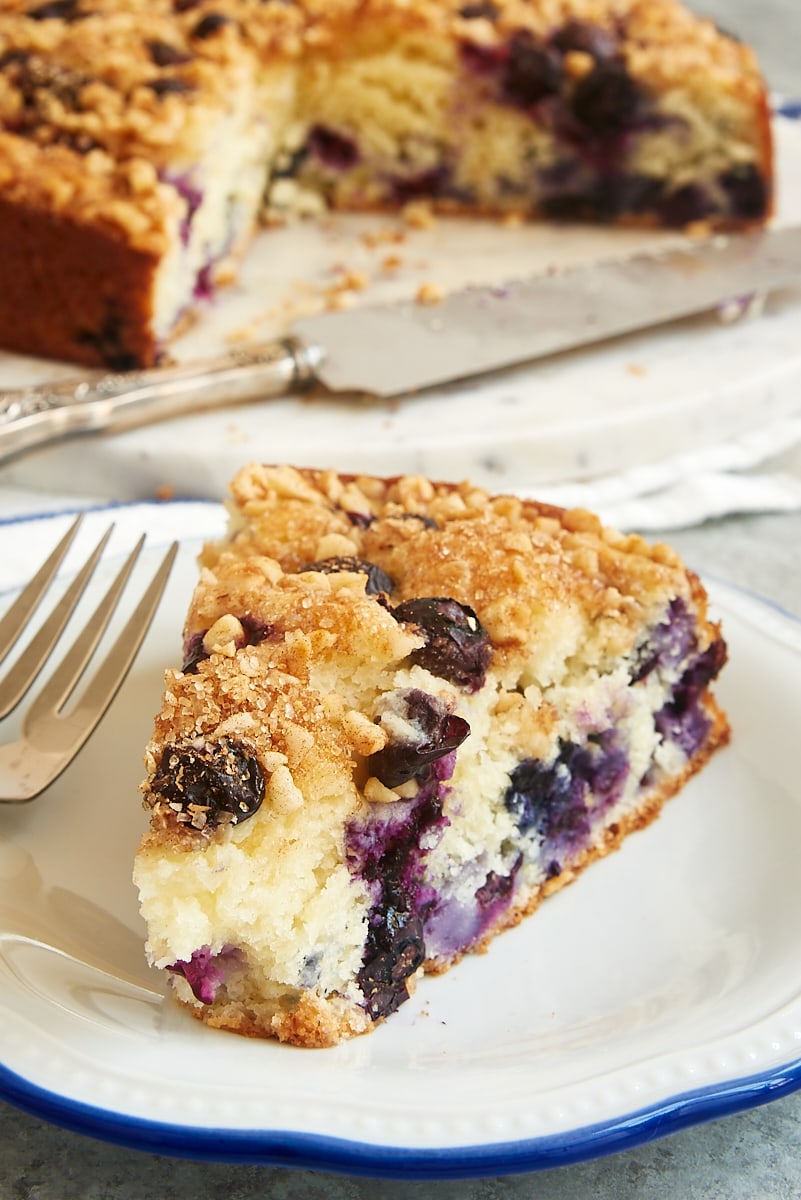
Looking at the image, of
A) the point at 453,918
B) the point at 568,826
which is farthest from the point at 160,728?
the point at 568,826

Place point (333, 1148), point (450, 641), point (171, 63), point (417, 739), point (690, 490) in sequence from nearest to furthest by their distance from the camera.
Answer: point (333, 1148) → point (417, 739) → point (450, 641) → point (690, 490) → point (171, 63)

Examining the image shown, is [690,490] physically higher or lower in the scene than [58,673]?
lower

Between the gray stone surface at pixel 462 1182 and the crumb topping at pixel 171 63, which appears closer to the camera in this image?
the gray stone surface at pixel 462 1182

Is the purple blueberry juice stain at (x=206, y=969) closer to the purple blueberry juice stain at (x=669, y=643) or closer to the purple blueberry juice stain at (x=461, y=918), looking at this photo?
the purple blueberry juice stain at (x=461, y=918)

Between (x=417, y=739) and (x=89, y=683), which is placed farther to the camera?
(x=89, y=683)

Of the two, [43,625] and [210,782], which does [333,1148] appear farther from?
[43,625]

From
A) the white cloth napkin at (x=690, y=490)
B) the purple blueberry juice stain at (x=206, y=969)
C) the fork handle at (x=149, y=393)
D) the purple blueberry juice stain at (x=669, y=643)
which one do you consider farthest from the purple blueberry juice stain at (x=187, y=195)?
the purple blueberry juice stain at (x=206, y=969)

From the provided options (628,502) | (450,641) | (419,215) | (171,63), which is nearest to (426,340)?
(628,502)
